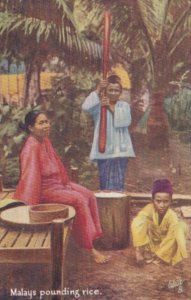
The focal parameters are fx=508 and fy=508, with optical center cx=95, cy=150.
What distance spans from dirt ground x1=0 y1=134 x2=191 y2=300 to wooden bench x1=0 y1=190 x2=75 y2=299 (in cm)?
14

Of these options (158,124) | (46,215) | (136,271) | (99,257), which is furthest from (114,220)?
(158,124)

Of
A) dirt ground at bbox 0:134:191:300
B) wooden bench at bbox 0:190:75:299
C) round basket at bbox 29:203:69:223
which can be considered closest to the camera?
wooden bench at bbox 0:190:75:299

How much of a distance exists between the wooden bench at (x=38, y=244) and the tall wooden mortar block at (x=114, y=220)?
10.1 inches

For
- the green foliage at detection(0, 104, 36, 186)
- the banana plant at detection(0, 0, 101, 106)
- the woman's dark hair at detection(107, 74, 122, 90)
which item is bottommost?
the green foliage at detection(0, 104, 36, 186)

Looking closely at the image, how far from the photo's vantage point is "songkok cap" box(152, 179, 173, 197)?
11.6ft

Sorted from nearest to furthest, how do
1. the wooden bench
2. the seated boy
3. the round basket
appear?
the wooden bench
the round basket
the seated boy

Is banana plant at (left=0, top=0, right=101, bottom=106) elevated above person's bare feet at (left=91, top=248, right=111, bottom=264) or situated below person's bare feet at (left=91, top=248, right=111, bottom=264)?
above

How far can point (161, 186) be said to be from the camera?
11.6 ft

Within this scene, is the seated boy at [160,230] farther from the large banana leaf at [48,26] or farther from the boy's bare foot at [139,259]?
the large banana leaf at [48,26]

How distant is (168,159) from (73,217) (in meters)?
0.78

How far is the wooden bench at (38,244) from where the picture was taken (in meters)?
3.13

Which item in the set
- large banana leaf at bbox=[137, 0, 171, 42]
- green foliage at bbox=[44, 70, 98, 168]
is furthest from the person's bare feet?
large banana leaf at bbox=[137, 0, 171, 42]

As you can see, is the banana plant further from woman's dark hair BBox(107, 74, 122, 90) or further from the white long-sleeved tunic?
the white long-sleeved tunic

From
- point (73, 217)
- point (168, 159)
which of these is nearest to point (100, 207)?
point (73, 217)
